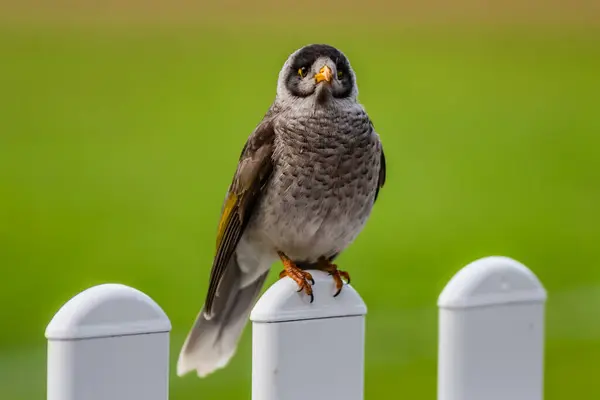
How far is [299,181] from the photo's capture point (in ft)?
5.59

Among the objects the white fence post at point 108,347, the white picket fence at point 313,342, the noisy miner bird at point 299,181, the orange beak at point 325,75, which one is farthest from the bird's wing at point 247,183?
the white fence post at point 108,347

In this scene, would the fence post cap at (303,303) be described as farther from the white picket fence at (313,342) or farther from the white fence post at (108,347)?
the white fence post at (108,347)

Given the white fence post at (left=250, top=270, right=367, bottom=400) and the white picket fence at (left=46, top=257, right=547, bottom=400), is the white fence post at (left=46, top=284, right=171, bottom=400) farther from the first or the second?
the white fence post at (left=250, top=270, right=367, bottom=400)

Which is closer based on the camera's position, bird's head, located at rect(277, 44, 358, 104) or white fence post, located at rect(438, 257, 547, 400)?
white fence post, located at rect(438, 257, 547, 400)

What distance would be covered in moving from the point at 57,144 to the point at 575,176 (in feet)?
9.75

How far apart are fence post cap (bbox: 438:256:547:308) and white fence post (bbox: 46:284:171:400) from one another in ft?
1.55

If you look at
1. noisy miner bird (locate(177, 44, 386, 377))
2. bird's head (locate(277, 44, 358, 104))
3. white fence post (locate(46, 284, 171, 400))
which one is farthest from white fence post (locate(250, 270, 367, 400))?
bird's head (locate(277, 44, 358, 104))

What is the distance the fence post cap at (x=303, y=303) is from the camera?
128cm

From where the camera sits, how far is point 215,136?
18.0 feet

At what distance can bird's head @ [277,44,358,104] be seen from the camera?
166 cm

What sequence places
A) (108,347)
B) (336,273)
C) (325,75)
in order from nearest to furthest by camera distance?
(108,347)
(336,273)
(325,75)

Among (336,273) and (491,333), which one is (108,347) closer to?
(336,273)

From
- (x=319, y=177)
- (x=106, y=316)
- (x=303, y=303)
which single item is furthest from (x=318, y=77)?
(x=106, y=316)

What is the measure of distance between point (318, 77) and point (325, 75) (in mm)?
19
